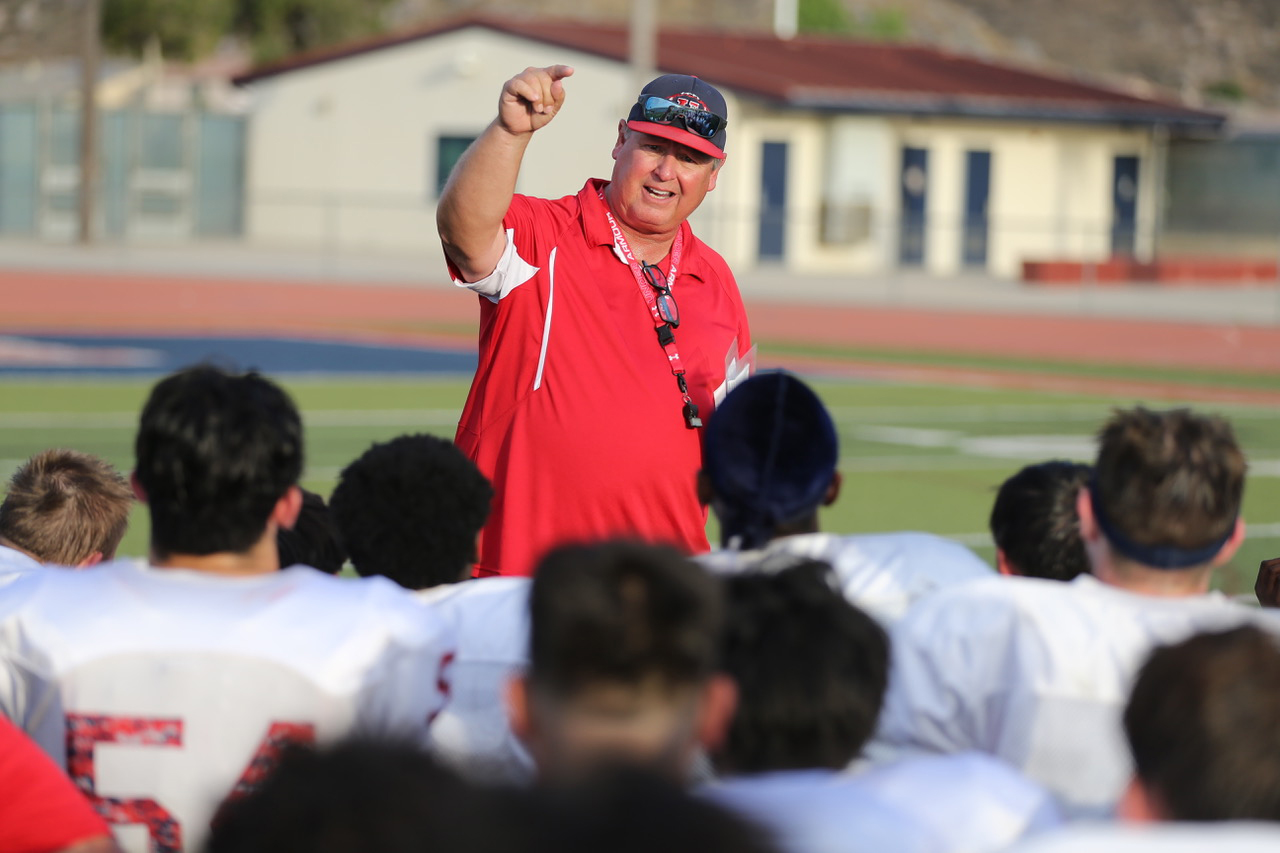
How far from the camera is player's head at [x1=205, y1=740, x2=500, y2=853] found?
163cm

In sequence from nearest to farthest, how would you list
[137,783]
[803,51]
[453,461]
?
[137,783] → [453,461] → [803,51]

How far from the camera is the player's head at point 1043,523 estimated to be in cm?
395

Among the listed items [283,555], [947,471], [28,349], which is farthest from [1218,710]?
[28,349]

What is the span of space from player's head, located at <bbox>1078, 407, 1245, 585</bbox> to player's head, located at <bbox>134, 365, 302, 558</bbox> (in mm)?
1374

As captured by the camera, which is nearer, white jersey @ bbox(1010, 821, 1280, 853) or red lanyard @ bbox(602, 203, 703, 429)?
white jersey @ bbox(1010, 821, 1280, 853)

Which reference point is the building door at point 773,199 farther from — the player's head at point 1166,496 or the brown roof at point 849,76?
the player's head at point 1166,496

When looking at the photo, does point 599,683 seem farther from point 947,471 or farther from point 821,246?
point 821,246

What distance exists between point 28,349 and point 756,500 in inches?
691

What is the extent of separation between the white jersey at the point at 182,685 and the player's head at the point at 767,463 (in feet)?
2.29

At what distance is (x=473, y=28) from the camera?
37656 millimetres

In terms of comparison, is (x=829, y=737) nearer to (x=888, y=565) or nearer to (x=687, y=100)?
(x=888, y=565)

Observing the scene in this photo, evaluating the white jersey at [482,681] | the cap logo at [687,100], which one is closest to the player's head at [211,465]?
the white jersey at [482,681]

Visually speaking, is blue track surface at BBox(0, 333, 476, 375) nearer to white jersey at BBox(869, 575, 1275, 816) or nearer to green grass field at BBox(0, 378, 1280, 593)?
green grass field at BBox(0, 378, 1280, 593)

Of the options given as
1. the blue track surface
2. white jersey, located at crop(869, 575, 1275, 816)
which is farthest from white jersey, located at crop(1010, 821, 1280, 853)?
the blue track surface
